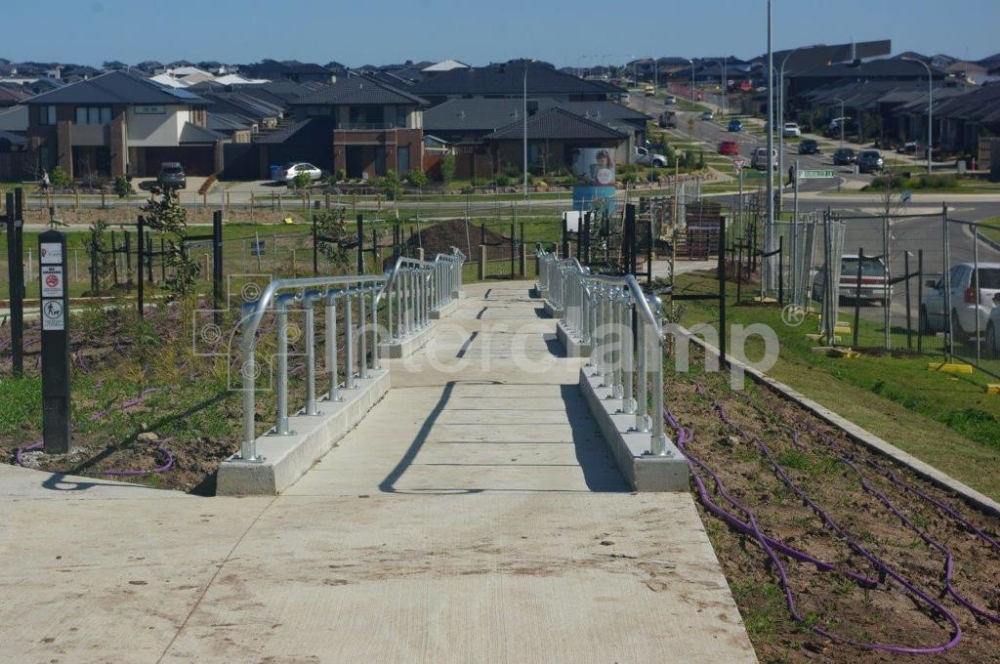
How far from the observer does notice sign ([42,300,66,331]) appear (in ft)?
33.0

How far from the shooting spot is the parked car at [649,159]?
91125 millimetres

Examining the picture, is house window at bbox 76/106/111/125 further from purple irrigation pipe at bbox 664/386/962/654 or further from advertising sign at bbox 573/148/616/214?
purple irrigation pipe at bbox 664/386/962/654

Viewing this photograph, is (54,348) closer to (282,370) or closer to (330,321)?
(330,321)

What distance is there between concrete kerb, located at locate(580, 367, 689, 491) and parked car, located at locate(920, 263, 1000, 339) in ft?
35.0

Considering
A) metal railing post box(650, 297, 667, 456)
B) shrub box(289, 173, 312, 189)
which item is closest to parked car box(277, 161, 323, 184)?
shrub box(289, 173, 312, 189)

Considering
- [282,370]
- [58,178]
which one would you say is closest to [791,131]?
[58,178]

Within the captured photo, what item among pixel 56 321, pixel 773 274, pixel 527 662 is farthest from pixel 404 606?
pixel 773 274

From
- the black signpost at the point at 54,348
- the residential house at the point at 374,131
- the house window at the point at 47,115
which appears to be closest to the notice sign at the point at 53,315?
the black signpost at the point at 54,348

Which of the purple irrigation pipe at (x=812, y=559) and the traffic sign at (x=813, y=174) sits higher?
the traffic sign at (x=813, y=174)

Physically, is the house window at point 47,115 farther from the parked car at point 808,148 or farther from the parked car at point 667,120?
the parked car at point 667,120

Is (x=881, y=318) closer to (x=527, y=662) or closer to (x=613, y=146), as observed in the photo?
(x=527, y=662)

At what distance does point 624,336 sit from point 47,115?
271 ft

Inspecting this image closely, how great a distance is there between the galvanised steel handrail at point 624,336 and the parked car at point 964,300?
615cm

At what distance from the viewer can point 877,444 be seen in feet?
37.5
